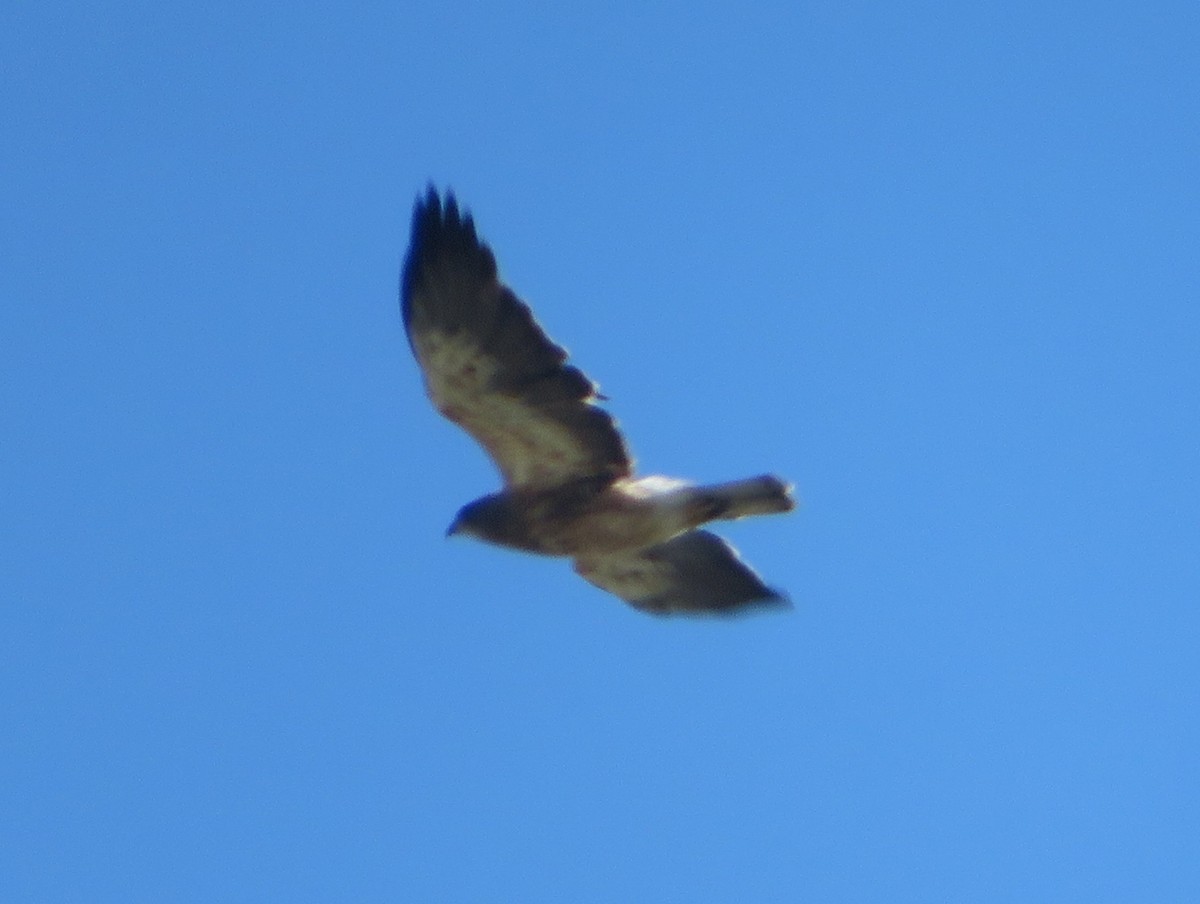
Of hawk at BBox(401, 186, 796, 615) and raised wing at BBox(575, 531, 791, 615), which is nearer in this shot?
hawk at BBox(401, 186, 796, 615)

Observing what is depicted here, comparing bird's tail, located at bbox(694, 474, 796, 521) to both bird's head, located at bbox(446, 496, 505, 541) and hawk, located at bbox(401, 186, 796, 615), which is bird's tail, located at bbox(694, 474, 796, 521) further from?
bird's head, located at bbox(446, 496, 505, 541)

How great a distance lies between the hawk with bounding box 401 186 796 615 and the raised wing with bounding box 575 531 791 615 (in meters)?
0.63

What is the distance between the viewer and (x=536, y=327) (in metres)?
11.6

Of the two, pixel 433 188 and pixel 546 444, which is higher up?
pixel 433 188

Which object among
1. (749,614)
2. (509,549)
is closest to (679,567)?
(749,614)

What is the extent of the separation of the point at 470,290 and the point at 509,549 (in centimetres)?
142

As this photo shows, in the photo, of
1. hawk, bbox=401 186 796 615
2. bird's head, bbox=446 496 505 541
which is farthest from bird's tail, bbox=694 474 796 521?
bird's head, bbox=446 496 505 541

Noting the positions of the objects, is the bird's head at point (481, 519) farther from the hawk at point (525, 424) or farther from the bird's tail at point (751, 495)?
the bird's tail at point (751, 495)

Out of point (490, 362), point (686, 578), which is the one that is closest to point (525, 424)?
point (490, 362)

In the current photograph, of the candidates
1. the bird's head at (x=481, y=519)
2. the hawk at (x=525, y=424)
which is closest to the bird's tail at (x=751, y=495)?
the hawk at (x=525, y=424)

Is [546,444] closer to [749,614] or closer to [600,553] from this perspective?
[600,553]

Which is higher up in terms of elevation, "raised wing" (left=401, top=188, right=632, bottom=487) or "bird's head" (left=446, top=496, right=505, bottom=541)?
"raised wing" (left=401, top=188, right=632, bottom=487)

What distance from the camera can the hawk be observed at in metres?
11.7

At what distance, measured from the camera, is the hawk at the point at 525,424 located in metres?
11.7
